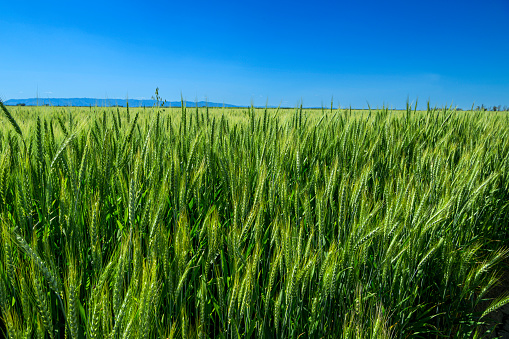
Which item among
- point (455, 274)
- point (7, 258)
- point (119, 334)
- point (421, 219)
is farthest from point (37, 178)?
point (455, 274)

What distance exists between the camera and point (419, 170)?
1.49 metres

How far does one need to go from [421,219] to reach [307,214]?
37cm

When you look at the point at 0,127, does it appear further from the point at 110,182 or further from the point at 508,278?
the point at 508,278

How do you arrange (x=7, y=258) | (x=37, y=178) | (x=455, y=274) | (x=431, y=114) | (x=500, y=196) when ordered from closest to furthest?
(x=7, y=258)
(x=37, y=178)
(x=455, y=274)
(x=500, y=196)
(x=431, y=114)

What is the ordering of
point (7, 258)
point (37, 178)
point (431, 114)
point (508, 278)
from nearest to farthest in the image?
1. point (7, 258)
2. point (37, 178)
3. point (508, 278)
4. point (431, 114)

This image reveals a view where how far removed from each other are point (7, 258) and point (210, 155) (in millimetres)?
856

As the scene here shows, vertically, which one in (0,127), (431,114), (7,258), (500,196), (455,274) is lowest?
(455,274)

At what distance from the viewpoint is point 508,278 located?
1953 millimetres

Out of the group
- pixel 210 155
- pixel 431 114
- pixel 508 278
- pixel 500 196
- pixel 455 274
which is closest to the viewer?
pixel 455 274

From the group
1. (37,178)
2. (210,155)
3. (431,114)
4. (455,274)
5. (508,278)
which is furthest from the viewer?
(431,114)

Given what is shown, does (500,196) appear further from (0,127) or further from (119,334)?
(0,127)

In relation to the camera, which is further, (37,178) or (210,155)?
(210,155)

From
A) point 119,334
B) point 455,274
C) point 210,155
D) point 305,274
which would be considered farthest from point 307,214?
point 455,274

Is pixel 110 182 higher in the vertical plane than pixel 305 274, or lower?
higher
